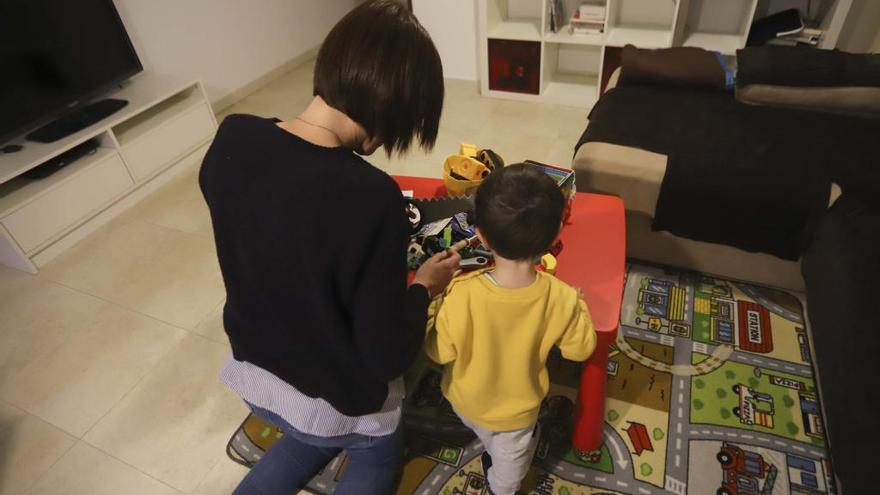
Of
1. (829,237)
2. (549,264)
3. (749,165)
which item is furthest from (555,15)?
(549,264)

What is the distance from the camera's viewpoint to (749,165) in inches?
64.9

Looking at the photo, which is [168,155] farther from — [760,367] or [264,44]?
[760,367]

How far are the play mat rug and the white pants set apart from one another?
189 mm

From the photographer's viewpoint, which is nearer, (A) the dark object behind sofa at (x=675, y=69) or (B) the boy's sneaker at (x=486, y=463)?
(B) the boy's sneaker at (x=486, y=463)

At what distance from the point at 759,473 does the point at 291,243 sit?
4.35 ft

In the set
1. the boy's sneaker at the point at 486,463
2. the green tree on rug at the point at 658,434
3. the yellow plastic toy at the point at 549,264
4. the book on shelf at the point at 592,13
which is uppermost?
the book on shelf at the point at 592,13

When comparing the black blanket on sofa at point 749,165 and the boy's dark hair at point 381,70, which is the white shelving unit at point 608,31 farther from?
the boy's dark hair at point 381,70

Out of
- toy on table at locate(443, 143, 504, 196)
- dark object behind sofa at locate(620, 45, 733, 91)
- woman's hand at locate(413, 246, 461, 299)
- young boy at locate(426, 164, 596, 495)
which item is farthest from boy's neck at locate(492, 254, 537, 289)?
dark object behind sofa at locate(620, 45, 733, 91)

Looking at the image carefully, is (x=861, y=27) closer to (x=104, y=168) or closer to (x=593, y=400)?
(x=593, y=400)

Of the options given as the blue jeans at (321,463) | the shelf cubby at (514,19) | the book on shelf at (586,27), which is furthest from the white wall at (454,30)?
the blue jeans at (321,463)

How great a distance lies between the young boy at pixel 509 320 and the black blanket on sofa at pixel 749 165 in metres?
0.90

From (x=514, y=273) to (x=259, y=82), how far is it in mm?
3238

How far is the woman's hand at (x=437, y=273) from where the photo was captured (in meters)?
1.05

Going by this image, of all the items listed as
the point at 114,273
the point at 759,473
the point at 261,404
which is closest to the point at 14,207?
the point at 114,273
